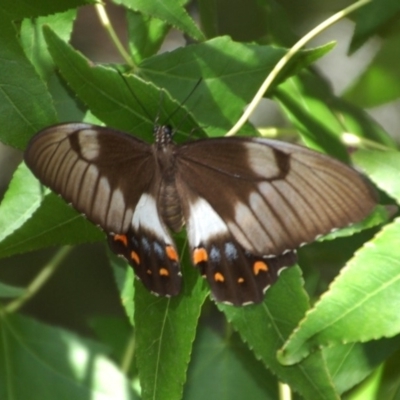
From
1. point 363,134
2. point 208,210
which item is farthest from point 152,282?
point 363,134

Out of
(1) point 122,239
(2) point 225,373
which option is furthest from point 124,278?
(2) point 225,373

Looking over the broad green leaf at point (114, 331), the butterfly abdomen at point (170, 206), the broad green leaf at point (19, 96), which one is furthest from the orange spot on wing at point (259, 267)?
the broad green leaf at point (114, 331)

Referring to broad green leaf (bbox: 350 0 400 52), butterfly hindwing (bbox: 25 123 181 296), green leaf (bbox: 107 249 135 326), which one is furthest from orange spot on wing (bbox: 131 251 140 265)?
broad green leaf (bbox: 350 0 400 52)

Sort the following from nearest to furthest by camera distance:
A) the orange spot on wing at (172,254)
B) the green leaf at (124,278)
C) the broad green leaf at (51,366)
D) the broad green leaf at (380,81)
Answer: the orange spot on wing at (172,254) → the green leaf at (124,278) → the broad green leaf at (51,366) → the broad green leaf at (380,81)

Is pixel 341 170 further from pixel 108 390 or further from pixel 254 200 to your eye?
pixel 108 390

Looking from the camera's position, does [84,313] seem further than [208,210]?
Yes

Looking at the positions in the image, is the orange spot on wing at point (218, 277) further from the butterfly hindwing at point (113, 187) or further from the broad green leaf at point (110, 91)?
the broad green leaf at point (110, 91)

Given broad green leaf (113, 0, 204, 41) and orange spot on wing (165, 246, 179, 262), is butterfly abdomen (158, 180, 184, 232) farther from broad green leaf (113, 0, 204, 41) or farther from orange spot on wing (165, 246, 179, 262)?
broad green leaf (113, 0, 204, 41)
